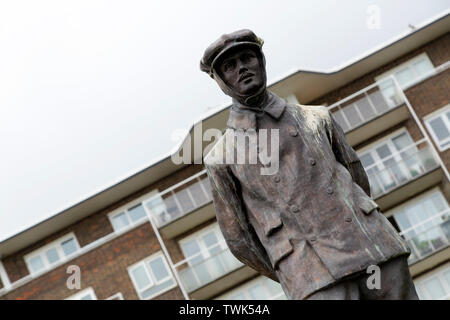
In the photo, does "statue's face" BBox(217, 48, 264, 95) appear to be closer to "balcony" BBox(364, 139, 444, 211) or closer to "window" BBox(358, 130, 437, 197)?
"window" BBox(358, 130, 437, 197)

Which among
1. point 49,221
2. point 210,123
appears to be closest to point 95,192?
point 49,221

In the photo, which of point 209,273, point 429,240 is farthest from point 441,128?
point 209,273

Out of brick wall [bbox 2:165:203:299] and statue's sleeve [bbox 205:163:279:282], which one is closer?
statue's sleeve [bbox 205:163:279:282]

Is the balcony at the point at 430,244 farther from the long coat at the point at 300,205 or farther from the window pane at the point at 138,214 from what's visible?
the long coat at the point at 300,205

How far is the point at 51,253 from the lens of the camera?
35.1 metres

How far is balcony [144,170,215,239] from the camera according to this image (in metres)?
32.3

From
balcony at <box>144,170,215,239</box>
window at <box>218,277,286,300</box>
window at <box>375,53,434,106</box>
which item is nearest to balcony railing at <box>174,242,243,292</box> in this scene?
window at <box>218,277,286,300</box>

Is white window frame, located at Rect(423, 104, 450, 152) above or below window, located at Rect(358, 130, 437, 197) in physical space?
above

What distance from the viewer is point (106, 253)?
32875mm

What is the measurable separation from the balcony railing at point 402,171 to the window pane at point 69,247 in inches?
493

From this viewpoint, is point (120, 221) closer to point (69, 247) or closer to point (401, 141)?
point (69, 247)

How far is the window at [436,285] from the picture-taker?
30.8 meters

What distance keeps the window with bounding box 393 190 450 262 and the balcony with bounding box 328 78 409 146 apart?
10.5 feet
